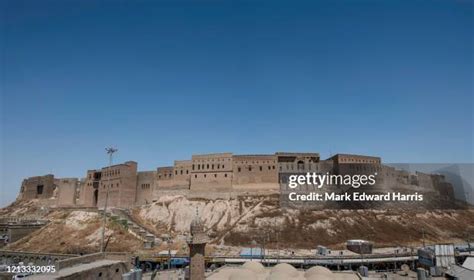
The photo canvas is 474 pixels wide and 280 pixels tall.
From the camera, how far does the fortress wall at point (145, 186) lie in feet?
249

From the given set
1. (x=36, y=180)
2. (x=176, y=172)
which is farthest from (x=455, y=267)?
(x=36, y=180)

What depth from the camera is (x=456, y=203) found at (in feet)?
293

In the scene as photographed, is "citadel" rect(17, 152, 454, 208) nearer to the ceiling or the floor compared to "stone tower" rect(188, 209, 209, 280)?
nearer to the ceiling

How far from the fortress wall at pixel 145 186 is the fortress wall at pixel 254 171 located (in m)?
17.9

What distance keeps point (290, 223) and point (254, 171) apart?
16.2 m

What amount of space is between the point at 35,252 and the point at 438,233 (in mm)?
69492

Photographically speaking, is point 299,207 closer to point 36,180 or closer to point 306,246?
point 306,246

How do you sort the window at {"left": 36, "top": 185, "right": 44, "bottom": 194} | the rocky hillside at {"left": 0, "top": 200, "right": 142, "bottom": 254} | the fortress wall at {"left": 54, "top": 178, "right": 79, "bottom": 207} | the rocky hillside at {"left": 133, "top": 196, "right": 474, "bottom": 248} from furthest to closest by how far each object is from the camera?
1. the window at {"left": 36, "top": 185, "right": 44, "bottom": 194}
2. the fortress wall at {"left": 54, "top": 178, "right": 79, "bottom": 207}
3. the rocky hillside at {"left": 133, "top": 196, "right": 474, "bottom": 248}
4. the rocky hillside at {"left": 0, "top": 200, "right": 142, "bottom": 254}

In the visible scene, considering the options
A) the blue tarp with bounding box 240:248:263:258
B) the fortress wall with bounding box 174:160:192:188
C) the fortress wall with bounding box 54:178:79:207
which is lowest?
the blue tarp with bounding box 240:248:263:258

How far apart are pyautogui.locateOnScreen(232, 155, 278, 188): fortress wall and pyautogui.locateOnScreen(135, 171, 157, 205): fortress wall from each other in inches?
705

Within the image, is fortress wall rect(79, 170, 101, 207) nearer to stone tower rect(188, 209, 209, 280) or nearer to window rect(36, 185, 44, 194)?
window rect(36, 185, 44, 194)

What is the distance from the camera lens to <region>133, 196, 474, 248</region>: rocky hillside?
57.4 metres

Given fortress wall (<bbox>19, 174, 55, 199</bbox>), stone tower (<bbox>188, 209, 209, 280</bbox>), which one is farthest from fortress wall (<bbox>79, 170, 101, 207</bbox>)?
stone tower (<bbox>188, 209, 209, 280</bbox>)

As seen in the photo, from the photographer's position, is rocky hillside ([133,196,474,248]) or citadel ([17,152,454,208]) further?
citadel ([17,152,454,208])
